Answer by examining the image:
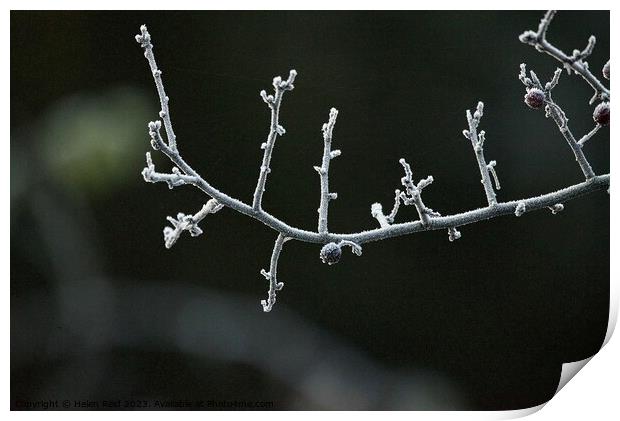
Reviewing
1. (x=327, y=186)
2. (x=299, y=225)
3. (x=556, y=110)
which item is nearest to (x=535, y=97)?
(x=556, y=110)

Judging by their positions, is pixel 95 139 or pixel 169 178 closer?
pixel 169 178

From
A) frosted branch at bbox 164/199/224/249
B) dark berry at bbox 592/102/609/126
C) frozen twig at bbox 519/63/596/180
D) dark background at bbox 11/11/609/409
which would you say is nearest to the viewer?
frosted branch at bbox 164/199/224/249

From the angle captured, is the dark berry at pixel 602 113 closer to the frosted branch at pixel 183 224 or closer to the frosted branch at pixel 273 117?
the frosted branch at pixel 273 117

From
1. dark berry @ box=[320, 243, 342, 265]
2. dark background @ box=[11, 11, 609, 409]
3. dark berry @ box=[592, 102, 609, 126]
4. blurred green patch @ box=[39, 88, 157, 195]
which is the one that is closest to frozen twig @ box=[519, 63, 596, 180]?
dark berry @ box=[592, 102, 609, 126]

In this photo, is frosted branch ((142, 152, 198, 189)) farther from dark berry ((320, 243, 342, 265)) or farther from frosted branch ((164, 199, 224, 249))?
dark berry ((320, 243, 342, 265))

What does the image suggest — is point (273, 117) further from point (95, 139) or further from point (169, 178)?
point (95, 139)

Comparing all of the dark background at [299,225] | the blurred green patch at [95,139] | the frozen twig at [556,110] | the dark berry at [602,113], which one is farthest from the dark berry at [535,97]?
the blurred green patch at [95,139]
